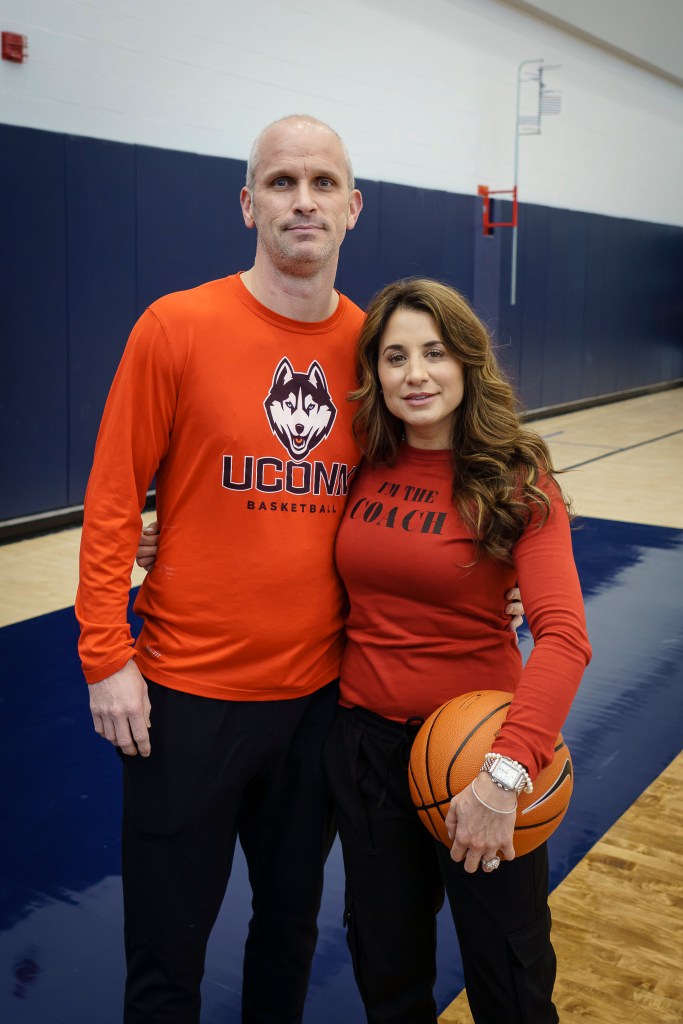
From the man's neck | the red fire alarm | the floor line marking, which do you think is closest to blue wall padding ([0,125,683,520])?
the red fire alarm

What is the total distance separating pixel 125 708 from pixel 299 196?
34.9 inches

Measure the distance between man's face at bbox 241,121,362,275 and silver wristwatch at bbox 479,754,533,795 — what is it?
86 cm

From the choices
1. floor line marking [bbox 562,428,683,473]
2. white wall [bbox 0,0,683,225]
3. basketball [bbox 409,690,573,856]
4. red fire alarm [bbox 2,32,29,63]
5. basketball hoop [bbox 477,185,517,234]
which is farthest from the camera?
basketball hoop [bbox 477,185,517,234]

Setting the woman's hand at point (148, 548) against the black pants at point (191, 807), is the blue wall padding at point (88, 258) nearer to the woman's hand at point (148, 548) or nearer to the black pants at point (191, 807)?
the woman's hand at point (148, 548)

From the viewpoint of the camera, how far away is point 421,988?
173 cm

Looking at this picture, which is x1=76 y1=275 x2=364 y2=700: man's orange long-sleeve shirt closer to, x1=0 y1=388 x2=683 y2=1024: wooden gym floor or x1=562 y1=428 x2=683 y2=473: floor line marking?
x1=0 y1=388 x2=683 y2=1024: wooden gym floor

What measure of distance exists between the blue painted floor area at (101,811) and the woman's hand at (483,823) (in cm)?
86

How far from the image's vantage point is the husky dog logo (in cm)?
174

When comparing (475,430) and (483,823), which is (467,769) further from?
(475,430)

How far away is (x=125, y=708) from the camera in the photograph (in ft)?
5.47

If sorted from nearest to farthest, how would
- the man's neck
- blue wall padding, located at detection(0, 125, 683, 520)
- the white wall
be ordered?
the man's neck
blue wall padding, located at detection(0, 125, 683, 520)
the white wall

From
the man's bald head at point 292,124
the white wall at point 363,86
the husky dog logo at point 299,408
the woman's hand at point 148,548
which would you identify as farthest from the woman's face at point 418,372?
the white wall at point 363,86

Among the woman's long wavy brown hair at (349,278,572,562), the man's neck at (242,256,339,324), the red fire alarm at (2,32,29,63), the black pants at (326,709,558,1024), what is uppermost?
the red fire alarm at (2,32,29,63)

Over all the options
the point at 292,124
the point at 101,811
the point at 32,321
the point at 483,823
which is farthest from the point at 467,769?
the point at 32,321
